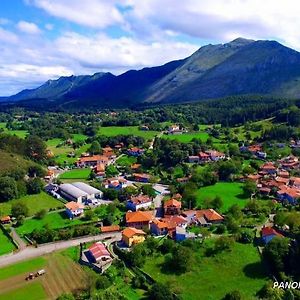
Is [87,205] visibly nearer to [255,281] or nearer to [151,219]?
[151,219]

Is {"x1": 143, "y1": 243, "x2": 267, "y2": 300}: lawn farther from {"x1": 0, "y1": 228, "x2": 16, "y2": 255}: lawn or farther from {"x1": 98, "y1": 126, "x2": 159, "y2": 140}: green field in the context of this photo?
{"x1": 98, "y1": 126, "x2": 159, "y2": 140}: green field

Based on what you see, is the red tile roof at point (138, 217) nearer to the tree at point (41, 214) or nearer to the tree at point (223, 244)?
the tree at point (223, 244)

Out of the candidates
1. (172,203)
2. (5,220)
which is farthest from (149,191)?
(5,220)

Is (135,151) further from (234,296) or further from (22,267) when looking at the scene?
(234,296)

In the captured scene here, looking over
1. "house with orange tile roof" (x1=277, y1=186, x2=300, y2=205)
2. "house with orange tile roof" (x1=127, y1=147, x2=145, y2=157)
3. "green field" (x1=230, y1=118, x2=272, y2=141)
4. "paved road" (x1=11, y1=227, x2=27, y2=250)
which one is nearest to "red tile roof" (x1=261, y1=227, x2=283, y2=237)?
"house with orange tile roof" (x1=277, y1=186, x2=300, y2=205)

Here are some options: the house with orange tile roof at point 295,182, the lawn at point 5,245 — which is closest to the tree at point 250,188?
the house with orange tile roof at point 295,182
